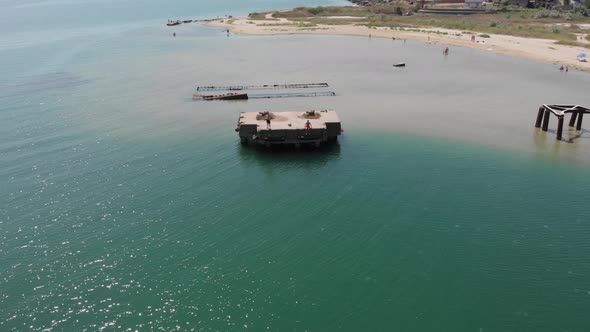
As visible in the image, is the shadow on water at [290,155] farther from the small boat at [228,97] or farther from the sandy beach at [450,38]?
the sandy beach at [450,38]

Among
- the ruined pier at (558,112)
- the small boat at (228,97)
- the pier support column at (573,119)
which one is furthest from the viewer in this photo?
the small boat at (228,97)

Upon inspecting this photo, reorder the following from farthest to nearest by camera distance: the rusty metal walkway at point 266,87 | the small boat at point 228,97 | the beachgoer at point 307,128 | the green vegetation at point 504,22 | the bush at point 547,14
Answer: the bush at point 547,14
the green vegetation at point 504,22
the rusty metal walkway at point 266,87
the small boat at point 228,97
the beachgoer at point 307,128

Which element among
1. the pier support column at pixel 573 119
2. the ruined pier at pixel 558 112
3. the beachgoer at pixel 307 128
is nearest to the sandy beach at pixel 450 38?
the pier support column at pixel 573 119

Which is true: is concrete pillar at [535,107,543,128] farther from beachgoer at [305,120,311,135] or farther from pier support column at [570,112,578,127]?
beachgoer at [305,120,311,135]

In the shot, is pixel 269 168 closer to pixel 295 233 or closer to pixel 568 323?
pixel 295 233

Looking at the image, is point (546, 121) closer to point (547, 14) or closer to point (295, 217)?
point (295, 217)

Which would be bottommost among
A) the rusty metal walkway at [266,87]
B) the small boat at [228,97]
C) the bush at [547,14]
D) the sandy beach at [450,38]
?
the small boat at [228,97]

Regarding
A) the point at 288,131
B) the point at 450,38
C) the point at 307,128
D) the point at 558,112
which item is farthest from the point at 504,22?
the point at 288,131
